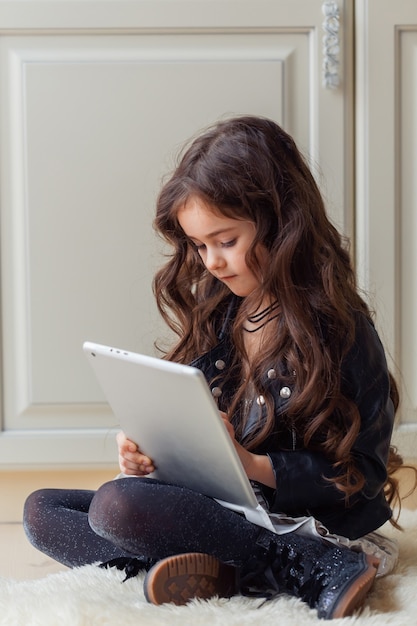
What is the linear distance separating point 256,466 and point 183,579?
16 cm

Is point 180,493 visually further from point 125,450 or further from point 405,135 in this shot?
point 405,135

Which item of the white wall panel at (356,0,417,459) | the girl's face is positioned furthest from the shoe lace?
the white wall panel at (356,0,417,459)

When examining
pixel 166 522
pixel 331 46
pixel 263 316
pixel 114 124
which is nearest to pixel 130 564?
pixel 166 522

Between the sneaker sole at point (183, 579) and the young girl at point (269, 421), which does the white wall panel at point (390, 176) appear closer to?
the young girl at point (269, 421)

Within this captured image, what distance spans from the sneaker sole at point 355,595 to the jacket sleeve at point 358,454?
124mm

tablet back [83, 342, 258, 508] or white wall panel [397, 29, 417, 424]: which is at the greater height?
white wall panel [397, 29, 417, 424]

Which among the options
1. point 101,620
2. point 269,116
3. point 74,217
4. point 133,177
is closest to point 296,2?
point 269,116

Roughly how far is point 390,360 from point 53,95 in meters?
0.76

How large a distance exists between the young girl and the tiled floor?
81mm

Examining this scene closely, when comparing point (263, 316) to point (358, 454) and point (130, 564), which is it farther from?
point (130, 564)

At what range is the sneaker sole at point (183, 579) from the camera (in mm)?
1012

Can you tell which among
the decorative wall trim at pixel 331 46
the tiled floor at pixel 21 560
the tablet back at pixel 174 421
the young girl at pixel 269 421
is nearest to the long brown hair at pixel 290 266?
the young girl at pixel 269 421

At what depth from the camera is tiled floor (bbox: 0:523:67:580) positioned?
4.30 feet

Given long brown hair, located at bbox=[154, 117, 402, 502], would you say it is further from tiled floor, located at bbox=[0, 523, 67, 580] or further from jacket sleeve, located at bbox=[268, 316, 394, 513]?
tiled floor, located at bbox=[0, 523, 67, 580]
